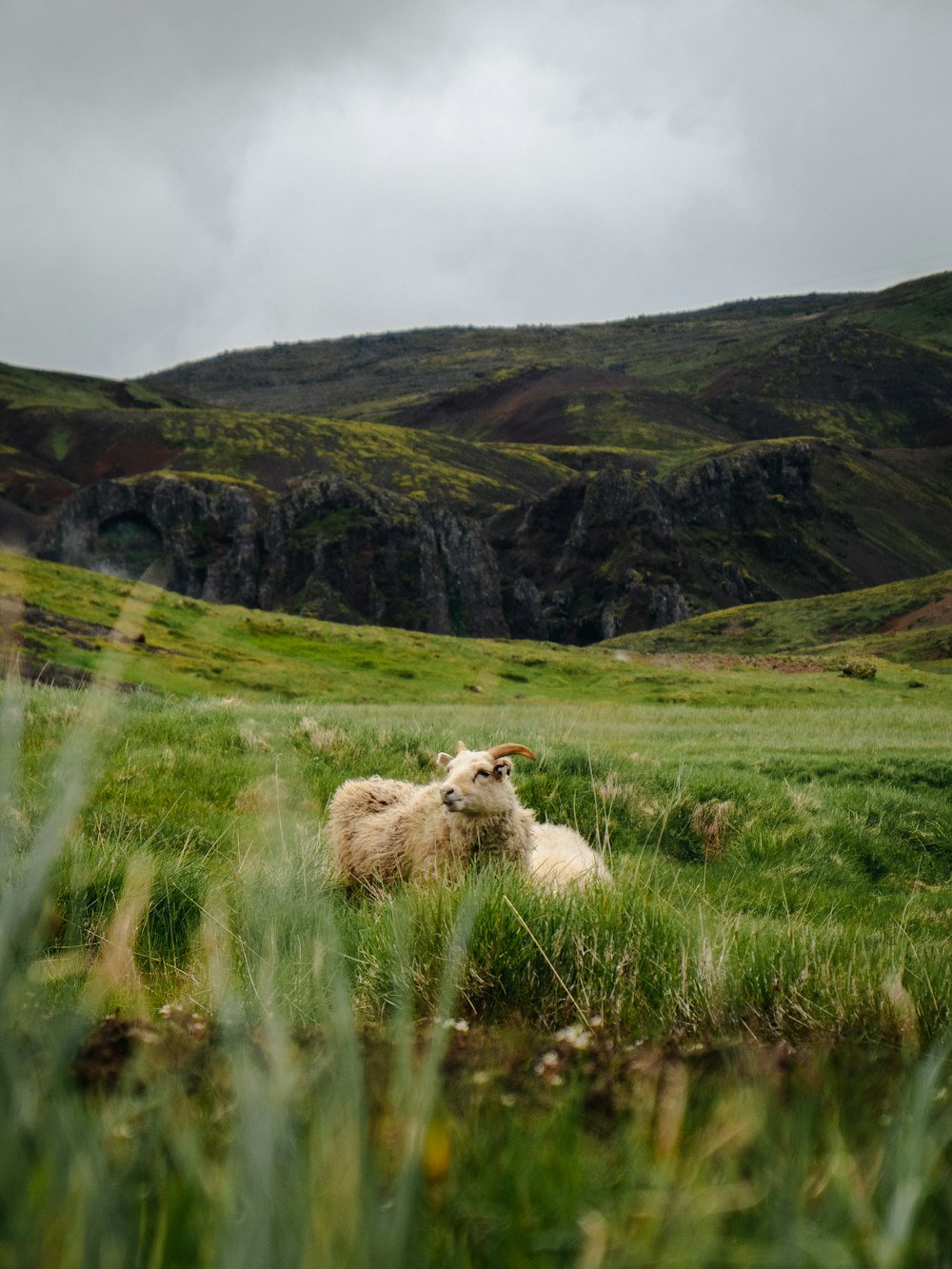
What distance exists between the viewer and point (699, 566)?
13925cm

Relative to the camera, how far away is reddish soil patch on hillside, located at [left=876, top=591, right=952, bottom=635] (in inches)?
3056

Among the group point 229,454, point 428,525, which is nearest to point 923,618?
point 428,525

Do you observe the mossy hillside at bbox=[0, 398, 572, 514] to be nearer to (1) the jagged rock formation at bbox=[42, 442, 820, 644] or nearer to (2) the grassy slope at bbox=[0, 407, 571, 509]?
(2) the grassy slope at bbox=[0, 407, 571, 509]

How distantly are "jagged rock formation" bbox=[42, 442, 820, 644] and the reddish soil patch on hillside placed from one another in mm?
40513

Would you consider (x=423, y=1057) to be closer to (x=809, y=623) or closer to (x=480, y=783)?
(x=480, y=783)

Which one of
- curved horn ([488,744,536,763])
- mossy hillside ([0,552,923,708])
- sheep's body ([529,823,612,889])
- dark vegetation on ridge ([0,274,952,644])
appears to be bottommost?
mossy hillside ([0,552,923,708])

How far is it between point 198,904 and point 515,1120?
3765 mm

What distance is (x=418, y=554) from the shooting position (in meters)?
109

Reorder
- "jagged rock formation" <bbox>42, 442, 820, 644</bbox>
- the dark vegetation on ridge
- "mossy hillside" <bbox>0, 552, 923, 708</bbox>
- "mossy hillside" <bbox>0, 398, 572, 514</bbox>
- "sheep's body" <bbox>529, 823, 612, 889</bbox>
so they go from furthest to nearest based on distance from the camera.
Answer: "mossy hillside" <bbox>0, 398, 572, 514</bbox> < the dark vegetation on ridge < "jagged rock formation" <bbox>42, 442, 820, 644</bbox> < "mossy hillside" <bbox>0, 552, 923, 708</bbox> < "sheep's body" <bbox>529, 823, 612, 889</bbox>

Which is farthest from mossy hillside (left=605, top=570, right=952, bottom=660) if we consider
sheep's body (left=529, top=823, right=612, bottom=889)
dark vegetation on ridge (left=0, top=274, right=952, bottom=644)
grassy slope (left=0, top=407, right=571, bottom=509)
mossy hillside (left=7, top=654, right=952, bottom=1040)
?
grassy slope (left=0, top=407, right=571, bottom=509)

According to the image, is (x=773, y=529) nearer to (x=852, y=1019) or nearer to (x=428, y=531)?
(x=428, y=531)

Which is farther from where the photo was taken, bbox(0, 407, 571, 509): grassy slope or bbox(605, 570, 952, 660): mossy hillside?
bbox(0, 407, 571, 509): grassy slope

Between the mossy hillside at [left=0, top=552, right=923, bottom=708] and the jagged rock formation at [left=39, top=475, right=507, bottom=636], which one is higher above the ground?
the jagged rock formation at [left=39, top=475, right=507, bottom=636]

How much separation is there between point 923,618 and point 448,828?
83045mm
